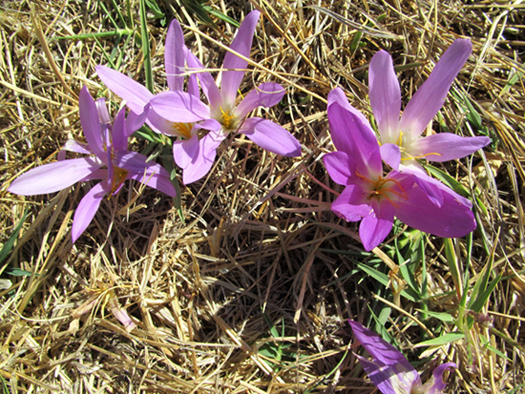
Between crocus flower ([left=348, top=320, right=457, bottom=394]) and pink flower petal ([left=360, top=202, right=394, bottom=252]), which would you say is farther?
crocus flower ([left=348, top=320, right=457, bottom=394])

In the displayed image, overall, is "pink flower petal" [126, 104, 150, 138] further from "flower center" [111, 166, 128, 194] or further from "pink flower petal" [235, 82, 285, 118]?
"pink flower petal" [235, 82, 285, 118]

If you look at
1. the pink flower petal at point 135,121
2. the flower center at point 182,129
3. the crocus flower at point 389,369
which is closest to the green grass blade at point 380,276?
the crocus flower at point 389,369

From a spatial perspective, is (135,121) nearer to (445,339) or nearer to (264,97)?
(264,97)

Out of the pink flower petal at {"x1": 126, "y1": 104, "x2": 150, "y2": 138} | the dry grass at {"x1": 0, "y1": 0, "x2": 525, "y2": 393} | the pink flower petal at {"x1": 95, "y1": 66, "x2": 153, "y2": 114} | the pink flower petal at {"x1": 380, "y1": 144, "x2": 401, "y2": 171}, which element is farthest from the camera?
the dry grass at {"x1": 0, "y1": 0, "x2": 525, "y2": 393}

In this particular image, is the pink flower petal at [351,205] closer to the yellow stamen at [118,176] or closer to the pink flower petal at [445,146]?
the pink flower petal at [445,146]

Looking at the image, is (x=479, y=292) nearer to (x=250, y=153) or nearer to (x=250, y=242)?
(x=250, y=242)

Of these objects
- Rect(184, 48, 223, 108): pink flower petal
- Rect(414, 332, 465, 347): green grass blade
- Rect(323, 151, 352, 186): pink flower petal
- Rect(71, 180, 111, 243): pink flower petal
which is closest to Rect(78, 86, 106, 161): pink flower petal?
Rect(71, 180, 111, 243): pink flower petal

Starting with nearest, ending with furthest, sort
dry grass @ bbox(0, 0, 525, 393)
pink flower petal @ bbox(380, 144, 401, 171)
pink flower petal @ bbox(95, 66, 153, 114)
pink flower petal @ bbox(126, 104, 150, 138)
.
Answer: pink flower petal @ bbox(380, 144, 401, 171) < pink flower petal @ bbox(126, 104, 150, 138) < pink flower petal @ bbox(95, 66, 153, 114) < dry grass @ bbox(0, 0, 525, 393)
